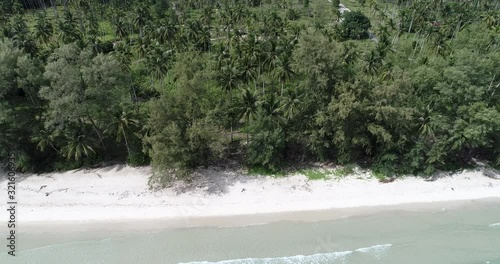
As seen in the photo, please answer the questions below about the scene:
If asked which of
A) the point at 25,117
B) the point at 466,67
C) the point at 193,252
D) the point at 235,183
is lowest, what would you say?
the point at 193,252

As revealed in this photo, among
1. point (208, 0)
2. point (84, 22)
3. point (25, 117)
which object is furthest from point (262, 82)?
point (208, 0)

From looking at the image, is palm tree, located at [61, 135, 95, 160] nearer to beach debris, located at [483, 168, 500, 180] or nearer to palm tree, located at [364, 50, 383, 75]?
palm tree, located at [364, 50, 383, 75]

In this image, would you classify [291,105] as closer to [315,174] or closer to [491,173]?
[315,174]

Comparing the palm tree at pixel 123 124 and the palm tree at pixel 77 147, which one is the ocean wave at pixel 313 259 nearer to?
the palm tree at pixel 123 124

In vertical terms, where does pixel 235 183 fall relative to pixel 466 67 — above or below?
below

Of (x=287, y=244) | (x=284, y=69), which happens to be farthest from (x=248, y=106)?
(x=287, y=244)

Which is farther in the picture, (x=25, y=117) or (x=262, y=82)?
(x=262, y=82)

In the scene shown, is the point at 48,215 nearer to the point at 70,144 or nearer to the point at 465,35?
the point at 70,144
